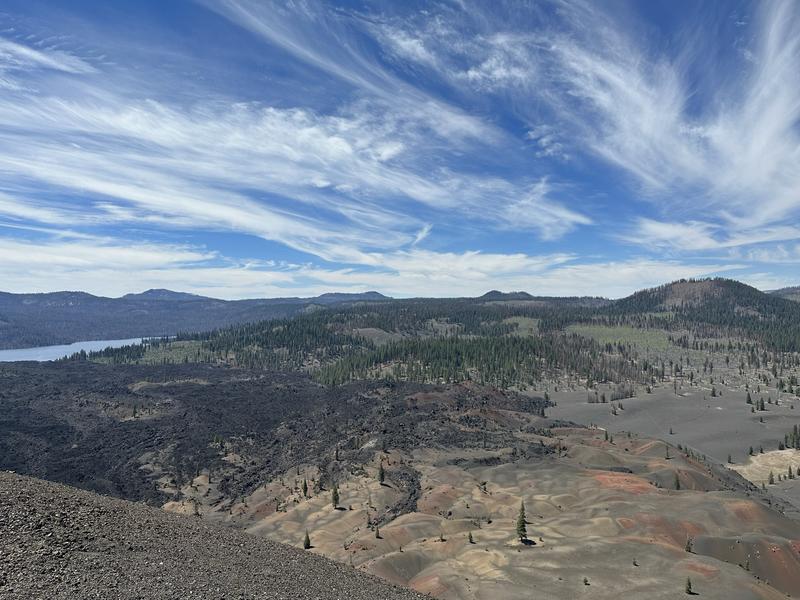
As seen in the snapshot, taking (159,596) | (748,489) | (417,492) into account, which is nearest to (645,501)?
(417,492)

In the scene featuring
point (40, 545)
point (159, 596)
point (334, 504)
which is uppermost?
point (40, 545)

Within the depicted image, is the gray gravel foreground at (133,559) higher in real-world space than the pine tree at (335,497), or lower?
higher

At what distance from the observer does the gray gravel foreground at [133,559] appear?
28.3 meters

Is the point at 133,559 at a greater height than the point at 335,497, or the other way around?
the point at 133,559

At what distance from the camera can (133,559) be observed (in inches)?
1262

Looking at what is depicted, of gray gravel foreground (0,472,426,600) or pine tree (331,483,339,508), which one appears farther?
pine tree (331,483,339,508)

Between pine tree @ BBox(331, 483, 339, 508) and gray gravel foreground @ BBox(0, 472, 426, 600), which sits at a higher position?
gray gravel foreground @ BBox(0, 472, 426, 600)

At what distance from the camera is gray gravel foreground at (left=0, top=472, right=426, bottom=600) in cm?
2830

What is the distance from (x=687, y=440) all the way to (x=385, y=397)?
108698mm

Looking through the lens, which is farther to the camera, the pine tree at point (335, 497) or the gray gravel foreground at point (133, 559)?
the pine tree at point (335, 497)

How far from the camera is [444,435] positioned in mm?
123438

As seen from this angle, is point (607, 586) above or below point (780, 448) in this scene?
above

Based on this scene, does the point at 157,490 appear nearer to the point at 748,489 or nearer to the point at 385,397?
the point at 385,397

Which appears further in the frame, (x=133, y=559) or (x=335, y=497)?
(x=335, y=497)
